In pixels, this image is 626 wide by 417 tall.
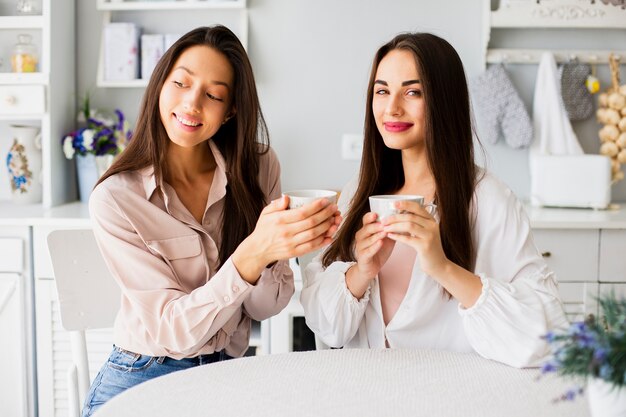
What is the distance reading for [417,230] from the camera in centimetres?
124

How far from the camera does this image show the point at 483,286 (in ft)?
4.39

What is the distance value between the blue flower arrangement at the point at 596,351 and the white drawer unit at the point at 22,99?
7.94ft

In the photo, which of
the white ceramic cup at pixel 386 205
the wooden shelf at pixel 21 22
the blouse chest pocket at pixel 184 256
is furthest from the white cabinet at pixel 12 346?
the white ceramic cup at pixel 386 205

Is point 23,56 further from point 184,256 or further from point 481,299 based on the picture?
point 481,299

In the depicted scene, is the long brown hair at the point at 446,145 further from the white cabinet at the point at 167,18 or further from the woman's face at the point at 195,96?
the white cabinet at the point at 167,18

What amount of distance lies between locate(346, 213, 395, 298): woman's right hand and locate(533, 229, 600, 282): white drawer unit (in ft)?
4.20

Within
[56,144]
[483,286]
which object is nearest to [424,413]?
[483,286]

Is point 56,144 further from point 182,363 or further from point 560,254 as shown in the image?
point 560,254

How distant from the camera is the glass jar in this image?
9.37 ft

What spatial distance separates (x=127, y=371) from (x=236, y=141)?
1.77 ft

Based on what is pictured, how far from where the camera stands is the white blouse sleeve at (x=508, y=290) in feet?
4.14

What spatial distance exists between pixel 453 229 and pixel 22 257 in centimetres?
168

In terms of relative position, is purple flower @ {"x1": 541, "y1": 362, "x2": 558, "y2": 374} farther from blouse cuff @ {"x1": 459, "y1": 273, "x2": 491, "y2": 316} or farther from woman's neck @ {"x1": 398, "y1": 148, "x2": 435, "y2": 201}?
woman's neck @ {"x1": 398, "y1": 148, "x2": 435, "y2": 201}

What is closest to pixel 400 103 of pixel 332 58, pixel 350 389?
pixel 350 389
